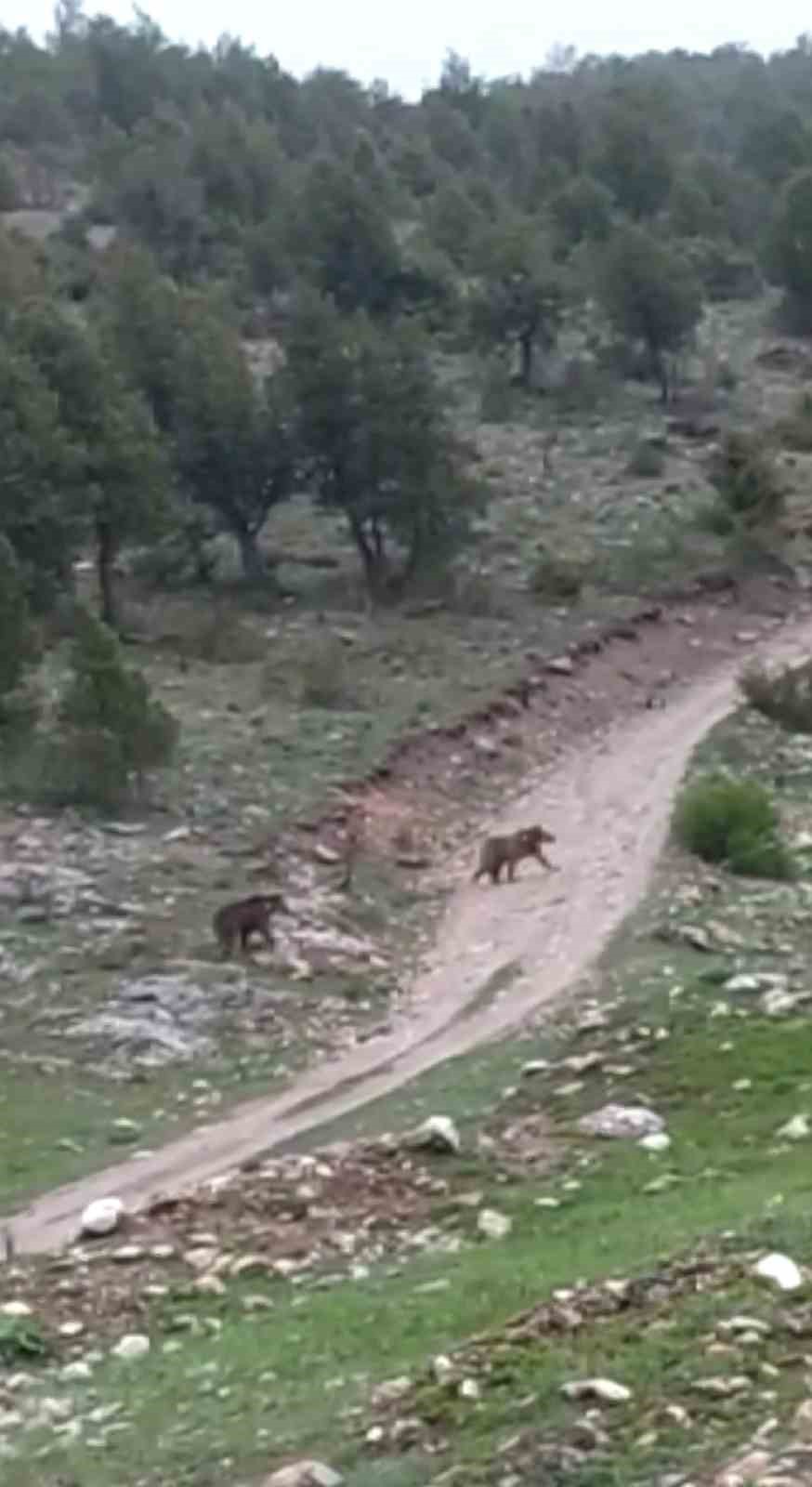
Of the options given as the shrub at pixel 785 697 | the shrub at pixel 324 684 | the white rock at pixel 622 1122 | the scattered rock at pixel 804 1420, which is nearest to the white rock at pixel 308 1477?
the scattered rock at pixel 804 1420

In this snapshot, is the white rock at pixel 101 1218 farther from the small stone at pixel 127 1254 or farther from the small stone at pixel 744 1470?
the small stone at pixel 744 1470

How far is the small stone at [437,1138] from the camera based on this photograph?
2052 cm

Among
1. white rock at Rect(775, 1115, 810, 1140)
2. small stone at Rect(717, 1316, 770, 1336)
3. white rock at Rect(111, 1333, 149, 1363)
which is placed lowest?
white rock at Rect(775, 1115, 810, 1140)

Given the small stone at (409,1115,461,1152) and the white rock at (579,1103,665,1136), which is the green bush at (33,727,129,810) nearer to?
the white rock at (579,1103,665,1136)

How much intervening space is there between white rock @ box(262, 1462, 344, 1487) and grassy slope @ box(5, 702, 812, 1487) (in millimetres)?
97

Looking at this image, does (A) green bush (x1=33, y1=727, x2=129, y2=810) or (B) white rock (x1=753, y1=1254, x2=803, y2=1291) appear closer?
(B) white rock (x1=753, y1=1254, x2=803, y2=1291)

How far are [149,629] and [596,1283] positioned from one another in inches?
1465

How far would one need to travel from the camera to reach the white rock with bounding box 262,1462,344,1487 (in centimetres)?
1172

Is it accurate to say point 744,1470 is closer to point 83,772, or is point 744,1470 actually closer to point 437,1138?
point 437,1138

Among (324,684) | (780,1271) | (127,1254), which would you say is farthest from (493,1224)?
(324,684)

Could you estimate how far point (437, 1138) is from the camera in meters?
20.6

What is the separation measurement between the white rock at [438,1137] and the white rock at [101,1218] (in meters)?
2.43

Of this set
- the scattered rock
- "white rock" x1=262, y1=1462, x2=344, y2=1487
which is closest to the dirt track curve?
"white rock" x1=262, y1=1462, x2=344, y2=1487

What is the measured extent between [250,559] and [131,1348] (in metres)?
39.5
